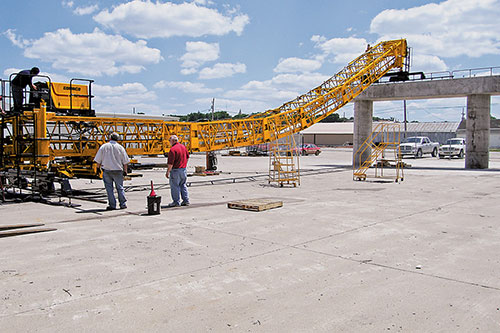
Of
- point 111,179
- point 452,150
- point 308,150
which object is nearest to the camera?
point 111,179

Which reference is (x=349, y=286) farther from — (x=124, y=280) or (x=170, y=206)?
(x=170, y=206)

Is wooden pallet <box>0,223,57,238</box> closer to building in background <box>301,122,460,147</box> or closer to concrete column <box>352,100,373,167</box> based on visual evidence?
concrete column <box>352,100,373,167</box>

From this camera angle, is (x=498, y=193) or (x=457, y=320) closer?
(x=457, y=320)

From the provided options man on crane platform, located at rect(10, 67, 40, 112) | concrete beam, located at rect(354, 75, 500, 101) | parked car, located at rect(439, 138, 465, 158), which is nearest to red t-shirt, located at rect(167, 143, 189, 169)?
man on crane platform, located at rect(10, 67, 40, 112)

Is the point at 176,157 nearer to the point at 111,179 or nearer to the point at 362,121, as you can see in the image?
the point at 111,179

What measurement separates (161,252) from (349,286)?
10.4ft

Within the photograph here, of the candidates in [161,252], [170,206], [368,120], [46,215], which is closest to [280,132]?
[368,120]

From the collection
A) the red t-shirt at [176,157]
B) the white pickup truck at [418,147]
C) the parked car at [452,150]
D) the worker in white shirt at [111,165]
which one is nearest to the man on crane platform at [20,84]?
the worker in white shirt at [111,165]

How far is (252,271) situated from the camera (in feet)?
20.9

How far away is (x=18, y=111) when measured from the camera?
14.2 metres

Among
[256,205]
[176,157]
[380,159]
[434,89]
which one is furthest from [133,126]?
[434,89]

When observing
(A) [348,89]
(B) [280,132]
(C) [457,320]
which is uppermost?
(A) [348,89]

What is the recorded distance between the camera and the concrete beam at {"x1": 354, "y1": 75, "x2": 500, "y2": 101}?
26766 millimetres

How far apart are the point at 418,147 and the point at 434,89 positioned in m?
16.2
